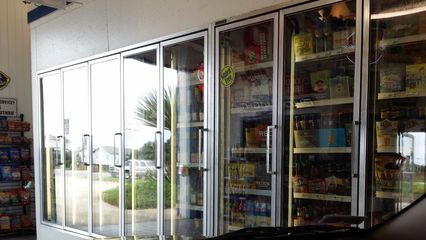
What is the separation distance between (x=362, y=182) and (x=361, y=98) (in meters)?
0.53

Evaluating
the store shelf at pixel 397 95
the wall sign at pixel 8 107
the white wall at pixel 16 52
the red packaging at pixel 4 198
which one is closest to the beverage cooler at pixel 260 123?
the store shelf at pixel 397 95

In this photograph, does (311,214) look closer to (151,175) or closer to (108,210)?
(151,175)

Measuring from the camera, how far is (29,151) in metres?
7.45

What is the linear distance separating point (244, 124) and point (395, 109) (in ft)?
4.22

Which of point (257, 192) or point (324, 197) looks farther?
point (257, 192)

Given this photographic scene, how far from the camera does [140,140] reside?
171 inches

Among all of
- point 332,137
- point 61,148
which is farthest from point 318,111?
point 61,148

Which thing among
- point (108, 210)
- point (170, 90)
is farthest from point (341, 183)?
point (108, 210)

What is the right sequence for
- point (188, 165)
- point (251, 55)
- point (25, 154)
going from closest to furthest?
point (251, 55) → point (188, 165) → point (25, 154)

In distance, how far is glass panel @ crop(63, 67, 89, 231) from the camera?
200 inches

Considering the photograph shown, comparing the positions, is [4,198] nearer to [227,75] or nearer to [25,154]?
[25,154]

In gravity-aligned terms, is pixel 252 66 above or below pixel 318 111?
above

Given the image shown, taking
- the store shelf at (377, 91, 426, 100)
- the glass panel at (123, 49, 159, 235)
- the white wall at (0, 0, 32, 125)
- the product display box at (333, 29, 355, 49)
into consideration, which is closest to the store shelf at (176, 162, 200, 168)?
the glass panel at (123, 49, 159, 235)

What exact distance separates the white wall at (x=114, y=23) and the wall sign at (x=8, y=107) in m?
2.10
